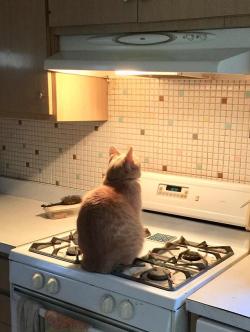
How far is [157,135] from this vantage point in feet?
6.73

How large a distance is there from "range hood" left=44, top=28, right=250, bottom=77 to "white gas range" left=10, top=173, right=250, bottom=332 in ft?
1.86

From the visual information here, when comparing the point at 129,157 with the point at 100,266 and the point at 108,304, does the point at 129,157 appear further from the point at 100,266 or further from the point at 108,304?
the point at 108,304

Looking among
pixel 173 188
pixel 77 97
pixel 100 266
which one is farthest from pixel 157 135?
pixel 100 266

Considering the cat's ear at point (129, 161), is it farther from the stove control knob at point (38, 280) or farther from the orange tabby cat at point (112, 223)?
the stove control knob at point (38, 280)

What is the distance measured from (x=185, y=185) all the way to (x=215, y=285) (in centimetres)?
62

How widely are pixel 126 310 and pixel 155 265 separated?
Answer: 201 millimetres

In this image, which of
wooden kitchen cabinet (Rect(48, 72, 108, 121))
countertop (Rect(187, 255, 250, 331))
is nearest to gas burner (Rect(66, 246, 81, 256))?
countertop (Rect(187, 255, 250, 331))

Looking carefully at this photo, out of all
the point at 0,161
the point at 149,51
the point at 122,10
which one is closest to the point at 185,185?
the point at 149,51

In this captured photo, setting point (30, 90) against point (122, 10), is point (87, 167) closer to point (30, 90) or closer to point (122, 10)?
point (30, 90)

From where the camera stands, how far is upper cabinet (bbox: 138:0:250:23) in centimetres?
142

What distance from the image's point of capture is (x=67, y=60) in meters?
1.71

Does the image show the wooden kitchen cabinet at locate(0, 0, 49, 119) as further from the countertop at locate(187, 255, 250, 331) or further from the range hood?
the countertop at locate(187, 255, 250, 331)

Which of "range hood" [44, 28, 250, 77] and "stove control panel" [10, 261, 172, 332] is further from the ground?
"range hood" [44, 28, 250, 77]

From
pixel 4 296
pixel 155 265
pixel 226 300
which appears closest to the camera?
pixel 226 300
